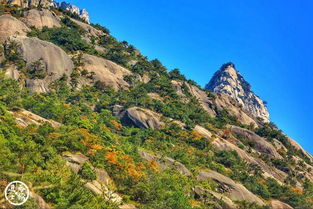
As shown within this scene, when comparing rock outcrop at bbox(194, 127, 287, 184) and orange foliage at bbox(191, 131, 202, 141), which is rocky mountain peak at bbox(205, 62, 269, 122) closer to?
rock outcrop at bbox(194, 127, 287, 184)

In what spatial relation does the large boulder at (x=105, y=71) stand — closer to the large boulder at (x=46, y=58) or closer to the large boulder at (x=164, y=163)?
the large boulder at (x=46, y=58)

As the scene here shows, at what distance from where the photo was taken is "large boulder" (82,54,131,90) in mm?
77750

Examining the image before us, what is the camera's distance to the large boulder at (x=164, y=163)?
47.0m

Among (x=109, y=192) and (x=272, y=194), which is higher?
(x=272, y=194)

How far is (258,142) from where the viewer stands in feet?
261

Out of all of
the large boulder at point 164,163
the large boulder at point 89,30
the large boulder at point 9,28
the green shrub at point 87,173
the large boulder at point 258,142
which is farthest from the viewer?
the large boulder at point 89,30

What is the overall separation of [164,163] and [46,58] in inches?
1423

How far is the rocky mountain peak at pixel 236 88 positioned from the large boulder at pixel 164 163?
123m

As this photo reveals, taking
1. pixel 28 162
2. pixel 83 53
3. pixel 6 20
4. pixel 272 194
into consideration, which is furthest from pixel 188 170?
pixel 6 20

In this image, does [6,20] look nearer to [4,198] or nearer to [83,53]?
[83,53]

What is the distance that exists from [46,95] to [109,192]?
35.9m

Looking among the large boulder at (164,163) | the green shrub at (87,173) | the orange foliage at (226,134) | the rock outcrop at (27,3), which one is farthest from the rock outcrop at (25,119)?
the rock outcrop at (27,3)

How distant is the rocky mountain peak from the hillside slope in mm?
70809

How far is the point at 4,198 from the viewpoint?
61.6 feet
